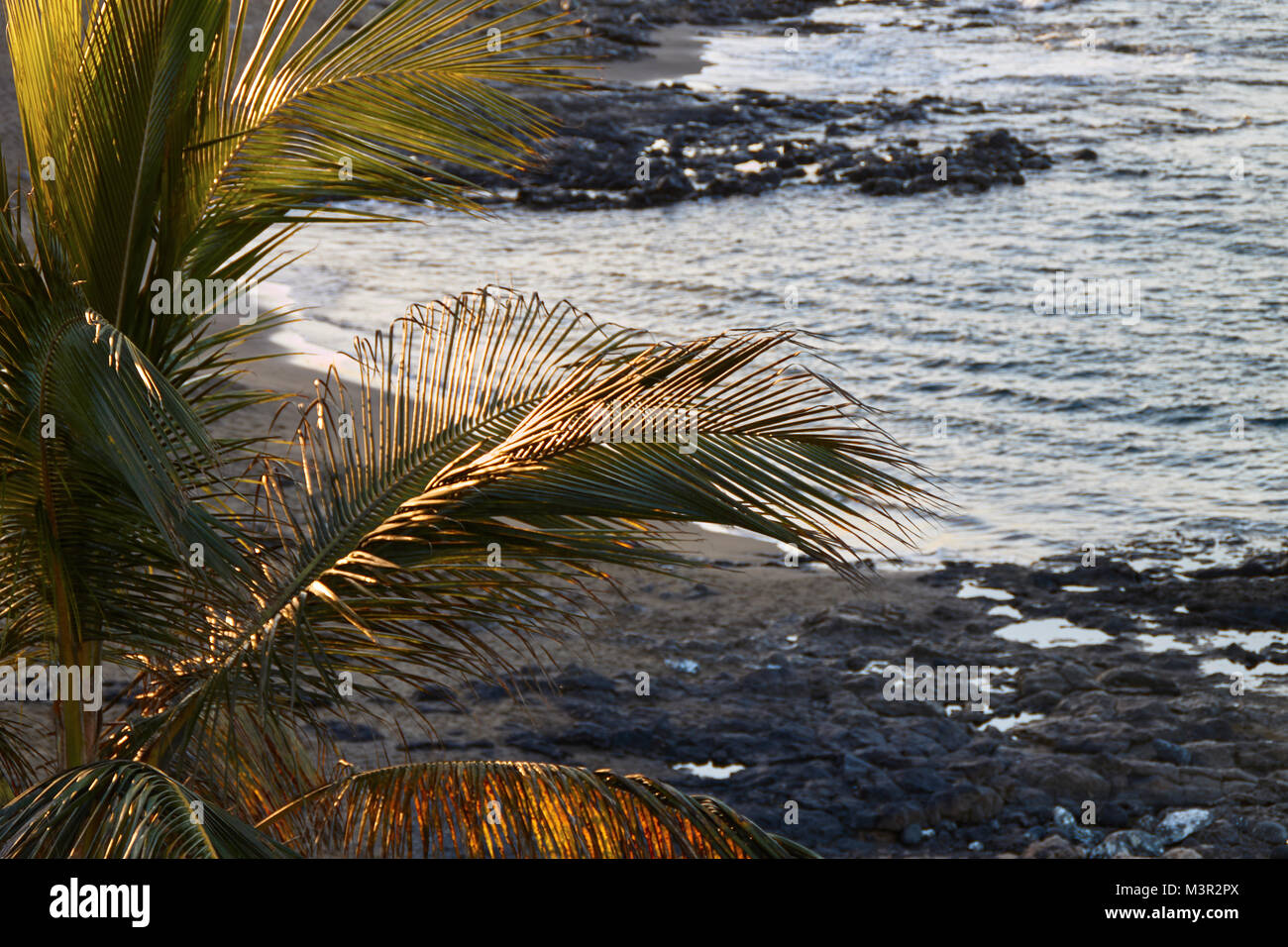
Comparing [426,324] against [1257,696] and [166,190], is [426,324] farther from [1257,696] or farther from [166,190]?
[1257,696]

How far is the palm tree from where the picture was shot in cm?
326

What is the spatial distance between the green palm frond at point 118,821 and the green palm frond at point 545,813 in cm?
54

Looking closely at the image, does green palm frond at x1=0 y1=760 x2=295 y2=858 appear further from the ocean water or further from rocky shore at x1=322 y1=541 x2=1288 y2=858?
the ocean water

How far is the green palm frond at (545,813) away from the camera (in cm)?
333

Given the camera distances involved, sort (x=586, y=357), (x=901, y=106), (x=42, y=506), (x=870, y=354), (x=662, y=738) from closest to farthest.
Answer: (x=42, y=506) → (x=586, y=357) → (x=662, y=738) → (x=870, y=354) → (x=901, y=106)

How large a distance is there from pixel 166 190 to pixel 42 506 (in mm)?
1043

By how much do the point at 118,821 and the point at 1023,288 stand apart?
20.3 meters

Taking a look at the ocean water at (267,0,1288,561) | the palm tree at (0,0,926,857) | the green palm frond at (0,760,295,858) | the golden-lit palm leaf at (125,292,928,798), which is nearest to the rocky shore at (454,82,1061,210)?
the ocean water at (267,0,1288,561)

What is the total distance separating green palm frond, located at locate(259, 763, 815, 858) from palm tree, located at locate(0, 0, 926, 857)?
11mm


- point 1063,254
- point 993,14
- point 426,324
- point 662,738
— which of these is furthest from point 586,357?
point 993,14

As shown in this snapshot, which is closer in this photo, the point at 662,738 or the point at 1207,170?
the point at 662,738

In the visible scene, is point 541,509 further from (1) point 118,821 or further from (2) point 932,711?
(2) point 932,711

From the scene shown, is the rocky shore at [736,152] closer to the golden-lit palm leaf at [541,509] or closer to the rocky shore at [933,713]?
the rocky shore at [933,713]
